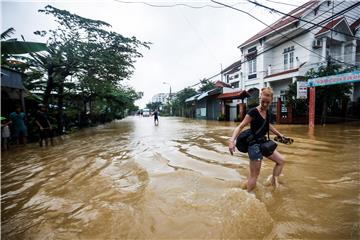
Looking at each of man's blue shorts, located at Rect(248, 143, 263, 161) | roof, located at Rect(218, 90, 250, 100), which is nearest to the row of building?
roof, located at Rect(218, 90, 250, 100)

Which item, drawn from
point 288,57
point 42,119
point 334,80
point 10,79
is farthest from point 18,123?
point 288,57

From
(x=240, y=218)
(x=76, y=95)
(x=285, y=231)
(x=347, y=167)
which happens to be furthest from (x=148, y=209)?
(x=76, y=95)

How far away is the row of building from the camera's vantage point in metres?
17.6

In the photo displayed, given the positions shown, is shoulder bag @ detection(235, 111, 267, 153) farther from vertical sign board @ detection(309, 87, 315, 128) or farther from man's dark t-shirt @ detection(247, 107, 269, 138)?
vertical sign board @ detection(309, 87, 315, 128)

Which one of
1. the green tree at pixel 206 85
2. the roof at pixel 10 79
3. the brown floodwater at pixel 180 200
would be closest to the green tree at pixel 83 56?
the roof at pixel 10 79

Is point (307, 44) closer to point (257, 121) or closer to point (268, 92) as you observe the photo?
point (268, 92)

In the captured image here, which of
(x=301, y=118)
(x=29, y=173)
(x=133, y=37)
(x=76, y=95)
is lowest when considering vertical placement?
(x=29, y=173)

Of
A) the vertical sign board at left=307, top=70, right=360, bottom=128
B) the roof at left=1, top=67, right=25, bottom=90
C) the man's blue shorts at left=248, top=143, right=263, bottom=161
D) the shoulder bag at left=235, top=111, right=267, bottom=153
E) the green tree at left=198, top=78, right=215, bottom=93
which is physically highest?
the green tree at left=198, top=78, right=215, bottom=93

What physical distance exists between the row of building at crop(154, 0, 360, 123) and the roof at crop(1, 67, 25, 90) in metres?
15.2

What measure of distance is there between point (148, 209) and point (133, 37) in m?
12.2

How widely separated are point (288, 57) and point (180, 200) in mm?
21399

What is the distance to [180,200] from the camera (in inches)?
123

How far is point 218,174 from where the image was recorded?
428 centimetres

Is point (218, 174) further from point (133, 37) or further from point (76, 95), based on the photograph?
point (76, 95)
